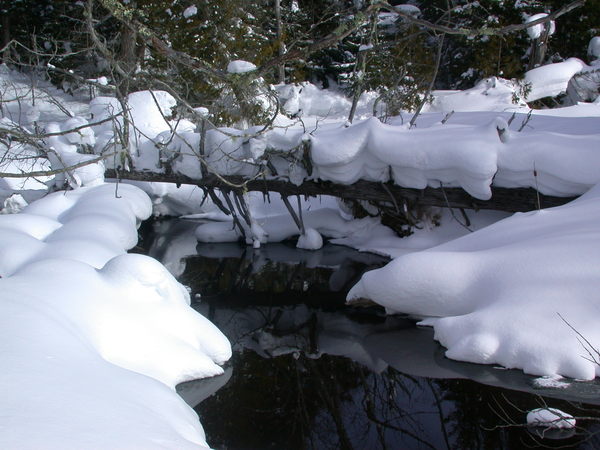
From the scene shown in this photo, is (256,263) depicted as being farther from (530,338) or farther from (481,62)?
(481,62)

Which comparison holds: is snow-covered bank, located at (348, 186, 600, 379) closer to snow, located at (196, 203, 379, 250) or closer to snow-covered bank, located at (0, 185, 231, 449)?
snow-covered bank, located at (0, 185, 231, 449)

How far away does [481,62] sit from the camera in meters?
16.4

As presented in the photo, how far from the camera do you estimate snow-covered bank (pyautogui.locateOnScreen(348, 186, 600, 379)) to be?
4.90 m

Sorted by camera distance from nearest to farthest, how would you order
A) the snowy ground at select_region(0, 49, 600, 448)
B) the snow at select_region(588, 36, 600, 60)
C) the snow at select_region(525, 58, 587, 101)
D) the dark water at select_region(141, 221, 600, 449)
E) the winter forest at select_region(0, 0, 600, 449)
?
the snowy ground at select_region(0, 49, 600, 448) < the winter forest at select_region(0, 0, 600, 449) < the dark water at select_region(141, 221, 600, 449) < the snow at select_region(525, 58, 587, 101) < the snow at select_region(588, 36, 600, 60)

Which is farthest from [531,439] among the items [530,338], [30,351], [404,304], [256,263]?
[256,263]

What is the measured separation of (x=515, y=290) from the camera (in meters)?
5.41

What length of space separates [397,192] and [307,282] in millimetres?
1798

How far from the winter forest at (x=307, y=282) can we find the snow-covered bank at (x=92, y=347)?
2 cm

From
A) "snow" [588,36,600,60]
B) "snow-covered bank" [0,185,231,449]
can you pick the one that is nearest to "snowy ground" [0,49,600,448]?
"snow-covered bank" [0,185,231,449]

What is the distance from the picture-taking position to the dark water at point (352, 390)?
171 inches

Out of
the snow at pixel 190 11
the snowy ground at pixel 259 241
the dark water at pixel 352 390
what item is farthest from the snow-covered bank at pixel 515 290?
the snow at pixel 190 11

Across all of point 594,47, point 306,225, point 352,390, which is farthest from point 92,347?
point 594,47

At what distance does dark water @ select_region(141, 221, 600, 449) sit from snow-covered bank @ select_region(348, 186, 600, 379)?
174 millimetres

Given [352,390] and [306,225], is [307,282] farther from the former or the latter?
[352,390]
